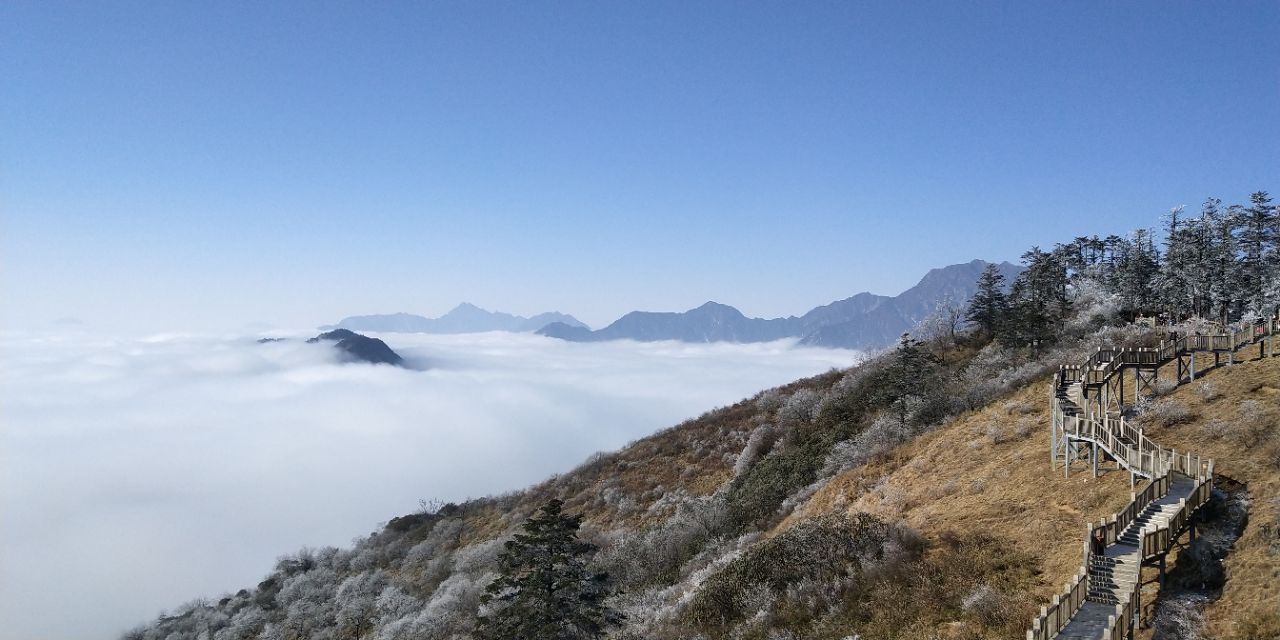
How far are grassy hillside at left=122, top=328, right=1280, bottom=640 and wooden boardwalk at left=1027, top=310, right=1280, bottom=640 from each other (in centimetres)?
121

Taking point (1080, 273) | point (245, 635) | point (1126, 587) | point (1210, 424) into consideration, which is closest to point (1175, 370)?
point (1210, 424)

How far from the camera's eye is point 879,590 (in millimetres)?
19016

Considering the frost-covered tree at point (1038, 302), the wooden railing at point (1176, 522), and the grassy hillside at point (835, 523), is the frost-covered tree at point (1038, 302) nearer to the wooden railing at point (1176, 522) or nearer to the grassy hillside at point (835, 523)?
the grassy hillside at point (835, 523)

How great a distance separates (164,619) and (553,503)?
62.8 meters

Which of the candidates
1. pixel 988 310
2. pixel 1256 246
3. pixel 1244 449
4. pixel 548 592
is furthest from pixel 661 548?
pixel 1256 246

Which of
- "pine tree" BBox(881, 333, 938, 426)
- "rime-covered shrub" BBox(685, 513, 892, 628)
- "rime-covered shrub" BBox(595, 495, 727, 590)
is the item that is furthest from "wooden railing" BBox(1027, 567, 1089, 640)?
"pine tree" BBox(881, 333, 938, 426)

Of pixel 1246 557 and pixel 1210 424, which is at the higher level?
pixel 1210 424

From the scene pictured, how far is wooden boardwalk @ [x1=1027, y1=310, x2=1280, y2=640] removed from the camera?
44.5 ft

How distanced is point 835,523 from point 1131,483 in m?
9.73

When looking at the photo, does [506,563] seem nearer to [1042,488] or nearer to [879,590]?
[879,590]

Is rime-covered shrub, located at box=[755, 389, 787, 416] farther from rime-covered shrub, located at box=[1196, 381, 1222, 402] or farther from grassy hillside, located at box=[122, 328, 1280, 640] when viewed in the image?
rime-covered shrub, located at box=[1196, 381, 1222, 402]

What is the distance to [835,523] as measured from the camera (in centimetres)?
2436

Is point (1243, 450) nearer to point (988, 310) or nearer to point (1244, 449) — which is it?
point (1244, 449)

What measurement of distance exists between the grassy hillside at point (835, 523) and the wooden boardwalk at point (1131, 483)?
121 cm
